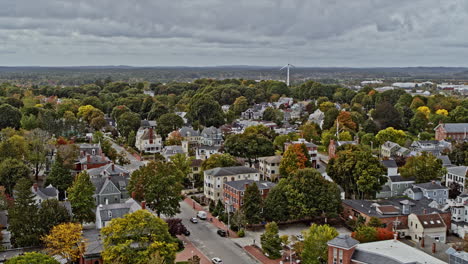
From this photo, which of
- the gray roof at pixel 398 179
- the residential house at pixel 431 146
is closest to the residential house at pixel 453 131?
the residential house at pixel 431 146

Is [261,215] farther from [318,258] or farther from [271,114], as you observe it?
[271,114]

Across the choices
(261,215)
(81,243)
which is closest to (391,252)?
(261,215)

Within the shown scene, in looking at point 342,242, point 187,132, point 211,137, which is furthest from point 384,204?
point 187,132

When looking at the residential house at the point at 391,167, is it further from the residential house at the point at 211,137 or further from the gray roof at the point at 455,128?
the residential house at the point at 211,137

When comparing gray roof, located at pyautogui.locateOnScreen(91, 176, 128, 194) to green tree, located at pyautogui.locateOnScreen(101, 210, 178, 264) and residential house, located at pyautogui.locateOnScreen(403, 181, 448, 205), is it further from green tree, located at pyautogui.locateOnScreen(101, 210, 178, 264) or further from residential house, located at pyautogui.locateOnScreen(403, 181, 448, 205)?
residential house, located at pyautogui.locateOnScreen(403, 181, 448, 205)

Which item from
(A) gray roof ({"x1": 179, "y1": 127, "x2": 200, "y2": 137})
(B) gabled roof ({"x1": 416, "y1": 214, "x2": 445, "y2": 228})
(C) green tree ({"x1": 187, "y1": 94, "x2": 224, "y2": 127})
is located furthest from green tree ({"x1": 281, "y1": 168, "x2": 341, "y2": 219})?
(C) green tree ({"x1": 187, "y1": 94, "x2": 224, "y2": 127})

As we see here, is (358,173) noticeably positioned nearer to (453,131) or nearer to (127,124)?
(453,131)
